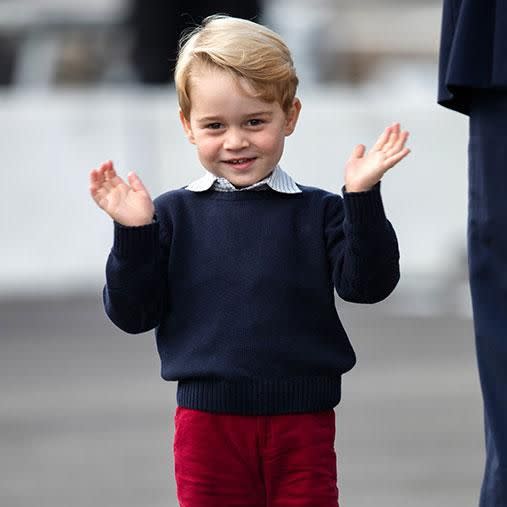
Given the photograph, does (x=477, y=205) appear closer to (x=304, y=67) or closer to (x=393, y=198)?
(x=393, y=198)

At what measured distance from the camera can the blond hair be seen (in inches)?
150

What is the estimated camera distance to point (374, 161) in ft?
12.2

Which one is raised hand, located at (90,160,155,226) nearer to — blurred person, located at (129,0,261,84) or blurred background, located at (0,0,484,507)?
blurred background, located at (0,0,484,507)

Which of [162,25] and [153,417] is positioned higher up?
[162,25]

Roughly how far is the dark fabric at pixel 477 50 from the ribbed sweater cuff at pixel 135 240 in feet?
2.37

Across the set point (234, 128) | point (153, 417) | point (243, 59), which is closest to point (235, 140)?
point (234, 128)

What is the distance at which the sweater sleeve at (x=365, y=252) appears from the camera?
3689mm

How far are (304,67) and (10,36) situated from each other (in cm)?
366

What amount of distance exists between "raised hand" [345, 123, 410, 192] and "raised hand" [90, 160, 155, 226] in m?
0.44

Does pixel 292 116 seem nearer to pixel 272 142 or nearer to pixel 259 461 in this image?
pixel 272 142

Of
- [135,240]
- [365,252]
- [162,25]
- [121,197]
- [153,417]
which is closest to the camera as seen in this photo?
[365,252]

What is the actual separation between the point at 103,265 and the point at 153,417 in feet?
17.3

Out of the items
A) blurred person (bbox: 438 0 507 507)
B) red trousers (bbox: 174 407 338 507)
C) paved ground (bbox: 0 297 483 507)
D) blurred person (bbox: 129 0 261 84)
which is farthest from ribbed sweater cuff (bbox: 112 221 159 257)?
blurred person (bbox: 129 0 261 84)

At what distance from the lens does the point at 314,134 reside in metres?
13.1
